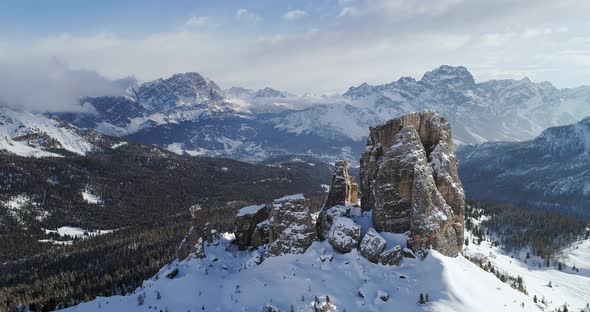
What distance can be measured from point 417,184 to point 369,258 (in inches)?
521

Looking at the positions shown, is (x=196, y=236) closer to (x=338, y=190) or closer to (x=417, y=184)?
Result: (x=338, y=190)

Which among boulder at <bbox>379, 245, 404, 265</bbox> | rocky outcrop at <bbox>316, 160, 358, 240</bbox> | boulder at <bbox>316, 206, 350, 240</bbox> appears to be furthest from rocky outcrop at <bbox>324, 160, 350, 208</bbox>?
boulder at <bbox>379, 245, 404, 265</bbox>

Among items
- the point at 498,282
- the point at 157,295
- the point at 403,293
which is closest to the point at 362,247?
the point at 403,293

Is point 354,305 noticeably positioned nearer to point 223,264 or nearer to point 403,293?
point 403,293

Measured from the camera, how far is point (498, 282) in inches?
2638

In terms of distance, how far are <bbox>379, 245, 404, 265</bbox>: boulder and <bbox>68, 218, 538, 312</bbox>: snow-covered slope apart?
1076 millimetres

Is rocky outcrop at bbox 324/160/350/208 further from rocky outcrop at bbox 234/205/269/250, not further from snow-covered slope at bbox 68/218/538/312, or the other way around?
rocky outcrop at bbox 234/205/269/250

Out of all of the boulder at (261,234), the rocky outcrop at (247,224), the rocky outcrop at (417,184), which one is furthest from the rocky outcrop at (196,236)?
the rocky outcrop at (417,184)

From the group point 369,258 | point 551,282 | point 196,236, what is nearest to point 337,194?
point 369,258

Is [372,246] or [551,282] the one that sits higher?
[372,246]

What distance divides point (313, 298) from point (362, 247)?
12.7 metres

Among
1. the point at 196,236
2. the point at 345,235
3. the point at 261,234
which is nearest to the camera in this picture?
the point at 345,235

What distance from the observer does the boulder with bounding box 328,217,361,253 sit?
70125 mm

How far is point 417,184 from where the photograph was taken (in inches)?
2756
